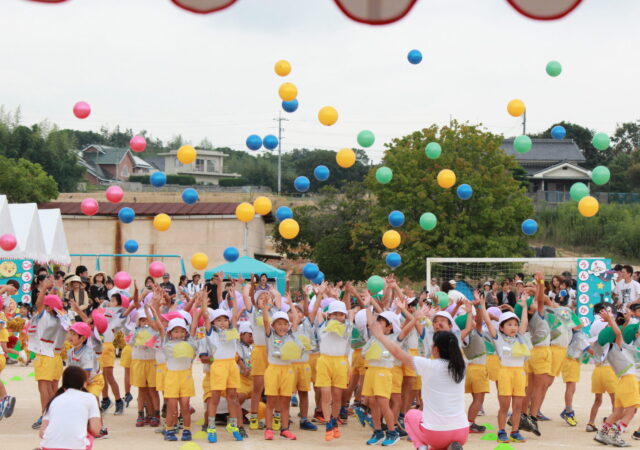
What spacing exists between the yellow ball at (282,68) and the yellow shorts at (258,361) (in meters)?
4.13

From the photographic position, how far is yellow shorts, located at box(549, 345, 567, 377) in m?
11.1

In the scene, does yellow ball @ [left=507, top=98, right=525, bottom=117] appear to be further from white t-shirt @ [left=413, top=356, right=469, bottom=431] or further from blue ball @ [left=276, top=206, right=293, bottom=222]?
white t-shirt @ [left=413, top=356, right=469, bottom=431]

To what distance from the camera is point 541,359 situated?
1069 centimetres

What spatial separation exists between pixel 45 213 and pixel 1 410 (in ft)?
39.6

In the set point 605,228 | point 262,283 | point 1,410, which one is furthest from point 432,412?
point 605,228

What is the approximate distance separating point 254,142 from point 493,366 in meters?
4.67

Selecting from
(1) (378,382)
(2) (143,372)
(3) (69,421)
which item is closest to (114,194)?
(2) (143,372)

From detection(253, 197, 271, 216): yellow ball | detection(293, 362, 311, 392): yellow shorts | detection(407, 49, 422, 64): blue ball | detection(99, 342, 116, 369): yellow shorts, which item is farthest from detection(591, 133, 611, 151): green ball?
detection(99, 342, 116, 369): yellow shorts

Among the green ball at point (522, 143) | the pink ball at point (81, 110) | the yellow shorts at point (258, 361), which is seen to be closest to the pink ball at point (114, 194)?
the pink ball at point (81, 110)

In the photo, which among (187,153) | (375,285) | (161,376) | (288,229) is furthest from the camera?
(288,229)

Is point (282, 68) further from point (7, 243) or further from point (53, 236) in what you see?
point (53, 236)

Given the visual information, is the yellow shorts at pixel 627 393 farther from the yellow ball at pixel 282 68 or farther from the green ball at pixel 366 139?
the yellow ball at pixel 282 68

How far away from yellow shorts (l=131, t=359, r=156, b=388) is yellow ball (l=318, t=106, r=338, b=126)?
4.20 metres

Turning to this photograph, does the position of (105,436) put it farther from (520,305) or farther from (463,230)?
(463,230)
